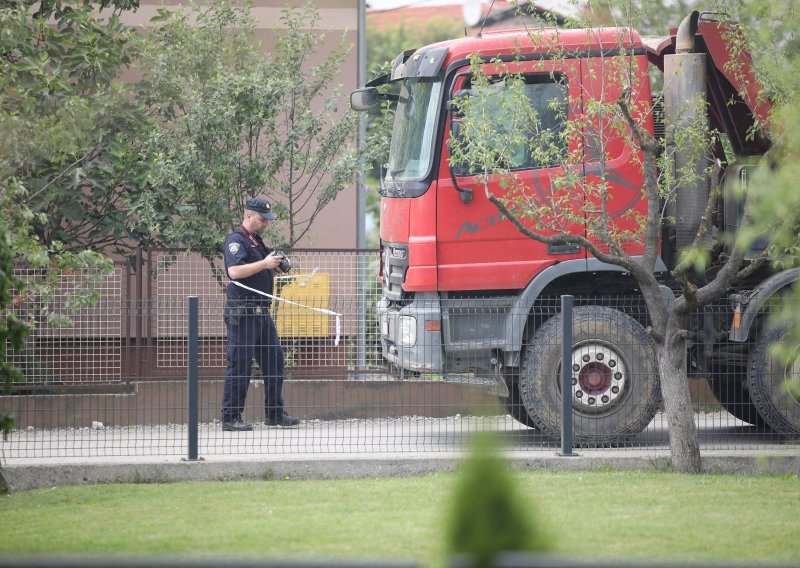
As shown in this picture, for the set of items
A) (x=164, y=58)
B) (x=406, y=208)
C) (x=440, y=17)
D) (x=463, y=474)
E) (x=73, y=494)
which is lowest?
(x=73, y=494)

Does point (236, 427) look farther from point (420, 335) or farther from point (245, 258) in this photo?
point (420, 335)

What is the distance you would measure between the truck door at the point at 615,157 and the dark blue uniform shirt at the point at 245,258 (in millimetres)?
3142

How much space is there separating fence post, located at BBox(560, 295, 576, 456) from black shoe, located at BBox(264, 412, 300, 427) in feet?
7.35

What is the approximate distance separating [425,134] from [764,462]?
3.89 metres

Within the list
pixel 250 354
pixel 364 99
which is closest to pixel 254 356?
pixel 250 354

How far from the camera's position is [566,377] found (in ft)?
29.4

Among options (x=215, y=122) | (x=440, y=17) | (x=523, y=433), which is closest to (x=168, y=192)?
(x=215, y=122)

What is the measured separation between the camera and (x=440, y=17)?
45312mm

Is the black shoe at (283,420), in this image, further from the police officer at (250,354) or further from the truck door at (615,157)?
the truck door at (615,157)

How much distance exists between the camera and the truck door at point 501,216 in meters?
9.74

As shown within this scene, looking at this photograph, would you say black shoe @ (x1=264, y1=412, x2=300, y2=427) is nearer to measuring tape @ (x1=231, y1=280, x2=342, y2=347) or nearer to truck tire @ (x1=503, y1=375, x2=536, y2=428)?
measuring tape @ (x1=231, y1=280, x2=342, y2=347)

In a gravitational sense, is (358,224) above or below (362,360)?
above

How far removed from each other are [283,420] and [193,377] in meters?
1.10

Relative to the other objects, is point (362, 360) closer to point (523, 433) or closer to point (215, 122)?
point (523, 433)
